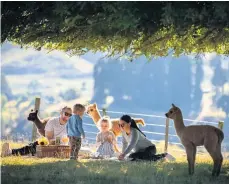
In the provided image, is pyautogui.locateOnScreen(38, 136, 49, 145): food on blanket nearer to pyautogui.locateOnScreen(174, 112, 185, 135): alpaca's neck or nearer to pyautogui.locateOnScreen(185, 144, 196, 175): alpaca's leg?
pyautogui.locateOnScreen(174, 112, 185, 135): alpaca's neck

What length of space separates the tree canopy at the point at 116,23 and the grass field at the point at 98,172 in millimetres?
1935

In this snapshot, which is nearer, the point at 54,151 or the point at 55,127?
the point at 54,151

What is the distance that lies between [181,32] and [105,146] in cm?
375

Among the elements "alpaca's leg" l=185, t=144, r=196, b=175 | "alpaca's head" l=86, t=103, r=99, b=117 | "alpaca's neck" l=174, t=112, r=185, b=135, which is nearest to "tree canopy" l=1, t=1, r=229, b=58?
"alpaca's neck" l=174, t=112, r=185, b=135

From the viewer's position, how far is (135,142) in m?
10.6

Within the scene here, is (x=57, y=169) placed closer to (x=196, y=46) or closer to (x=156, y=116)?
(x=196, y=46)

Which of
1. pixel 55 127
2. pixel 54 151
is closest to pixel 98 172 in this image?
pixel 54 151

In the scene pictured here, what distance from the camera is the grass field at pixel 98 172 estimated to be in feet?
28.8

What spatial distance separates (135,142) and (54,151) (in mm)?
1635

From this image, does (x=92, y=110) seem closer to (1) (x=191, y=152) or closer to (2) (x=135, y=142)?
(2) (x=135, y=142)

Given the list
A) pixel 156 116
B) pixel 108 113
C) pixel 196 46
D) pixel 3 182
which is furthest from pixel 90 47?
pixel 108 113

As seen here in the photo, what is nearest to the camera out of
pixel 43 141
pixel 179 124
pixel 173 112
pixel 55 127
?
pixel 179 124

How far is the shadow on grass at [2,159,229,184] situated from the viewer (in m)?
8.77

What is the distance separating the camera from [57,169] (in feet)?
31.0
